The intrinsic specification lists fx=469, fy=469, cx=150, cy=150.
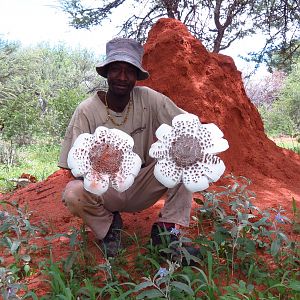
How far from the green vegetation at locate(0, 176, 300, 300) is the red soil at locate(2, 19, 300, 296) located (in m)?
1.00

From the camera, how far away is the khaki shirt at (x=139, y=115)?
2713mm

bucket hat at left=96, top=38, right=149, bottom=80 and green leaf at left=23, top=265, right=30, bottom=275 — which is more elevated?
bucket hat at left=96, top=38, right=149, bottom=80

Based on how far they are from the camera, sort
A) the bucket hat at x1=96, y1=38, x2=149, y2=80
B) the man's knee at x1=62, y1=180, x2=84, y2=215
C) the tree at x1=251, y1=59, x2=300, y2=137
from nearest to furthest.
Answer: the man's knee at x1=62, y1=180, x2=84, y2=215 → the bucket hat at x1=96, y1=38, x2=149, y2=80 → the tree at x1=251, y1=59, x2=300, y2=137

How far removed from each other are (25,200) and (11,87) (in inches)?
445

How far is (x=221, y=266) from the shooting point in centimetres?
250

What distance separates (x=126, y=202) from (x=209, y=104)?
158 centimetres

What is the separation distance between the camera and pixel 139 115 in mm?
2799

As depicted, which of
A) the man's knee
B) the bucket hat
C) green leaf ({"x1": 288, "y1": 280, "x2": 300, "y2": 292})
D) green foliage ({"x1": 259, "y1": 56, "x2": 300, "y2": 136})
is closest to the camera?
green leaf ({"x1": 288, "y1": 280, "x2": 300, "y2": 292})

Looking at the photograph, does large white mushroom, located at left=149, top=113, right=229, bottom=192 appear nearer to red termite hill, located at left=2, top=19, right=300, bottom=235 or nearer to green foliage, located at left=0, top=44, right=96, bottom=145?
red termite hill, located at left=2, top=19, right=300, bottom=235

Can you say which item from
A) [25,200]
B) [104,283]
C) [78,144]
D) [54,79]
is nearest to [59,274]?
[104,283]

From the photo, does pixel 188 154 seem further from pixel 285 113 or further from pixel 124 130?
pixel 285 113

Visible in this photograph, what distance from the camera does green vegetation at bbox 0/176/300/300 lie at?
2.27 meters

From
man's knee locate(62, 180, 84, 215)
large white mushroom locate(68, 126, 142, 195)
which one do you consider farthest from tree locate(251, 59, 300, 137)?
large white mushroom locate(68, 126, 142, 195)

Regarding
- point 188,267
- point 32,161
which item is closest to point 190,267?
point 188,267
